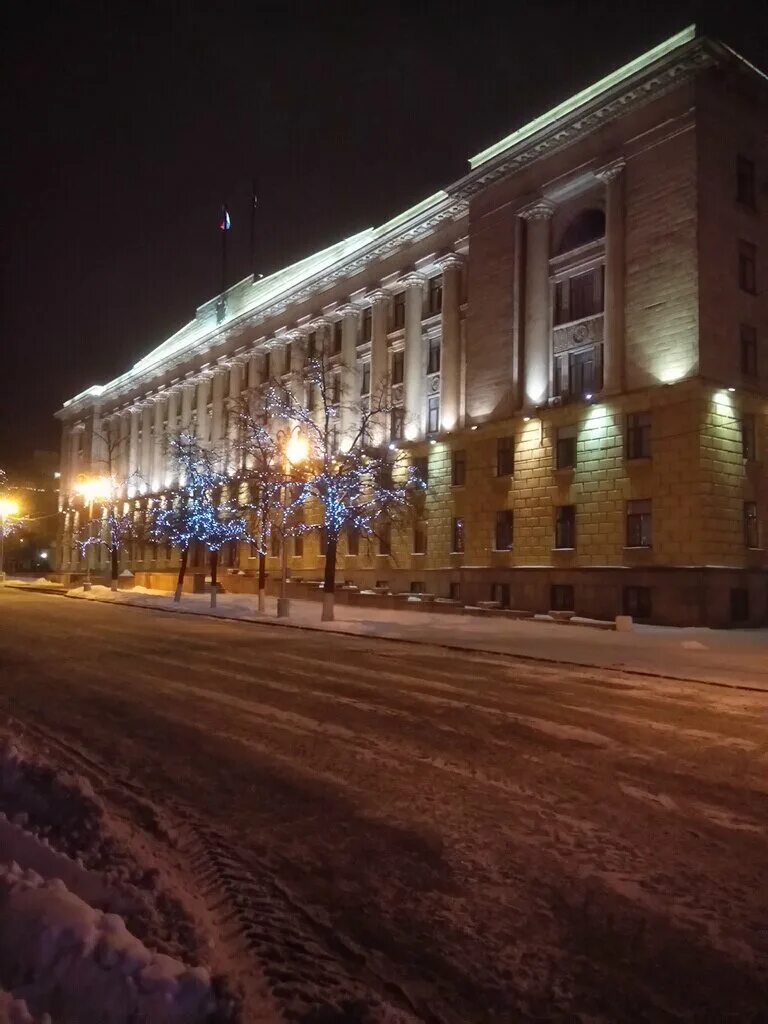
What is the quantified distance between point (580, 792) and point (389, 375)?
41467 millimetres

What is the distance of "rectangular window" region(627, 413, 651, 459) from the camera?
101 feet

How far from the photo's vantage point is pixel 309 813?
6.08m

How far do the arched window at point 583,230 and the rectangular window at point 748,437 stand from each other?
968 centimetres

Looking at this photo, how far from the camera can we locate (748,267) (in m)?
32.1

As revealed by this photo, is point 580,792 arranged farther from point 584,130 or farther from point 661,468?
point 584,130

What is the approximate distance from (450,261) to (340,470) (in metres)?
16.8

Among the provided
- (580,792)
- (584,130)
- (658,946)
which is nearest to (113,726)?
(580,792)

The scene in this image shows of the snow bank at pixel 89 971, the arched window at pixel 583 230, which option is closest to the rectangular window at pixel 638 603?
the arched window at pixel 583 230

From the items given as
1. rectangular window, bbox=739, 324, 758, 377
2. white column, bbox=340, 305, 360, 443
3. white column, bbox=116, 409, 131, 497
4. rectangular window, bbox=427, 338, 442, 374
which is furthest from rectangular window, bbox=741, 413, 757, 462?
white column, bbox=116, 409, 131, 497

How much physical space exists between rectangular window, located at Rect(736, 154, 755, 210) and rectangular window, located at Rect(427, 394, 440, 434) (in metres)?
17.3

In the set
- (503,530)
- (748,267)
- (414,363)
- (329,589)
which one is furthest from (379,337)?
(329,589)

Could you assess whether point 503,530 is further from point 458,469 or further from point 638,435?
point 638,435

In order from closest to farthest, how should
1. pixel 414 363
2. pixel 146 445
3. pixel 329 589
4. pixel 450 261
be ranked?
pixel 329 589 < pixel 450 261 < pixel 414 363 < pixel 146 445

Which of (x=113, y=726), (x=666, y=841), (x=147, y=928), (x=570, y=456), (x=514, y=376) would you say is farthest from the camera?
(x=514, y=376)
